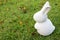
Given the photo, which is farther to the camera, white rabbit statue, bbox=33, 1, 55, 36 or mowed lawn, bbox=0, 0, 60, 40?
mowed lawn, bbox=0, 0, 60, 40

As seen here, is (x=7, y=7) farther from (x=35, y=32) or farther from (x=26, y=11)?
(x=35, y=32)

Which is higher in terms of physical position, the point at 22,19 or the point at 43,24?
the point at 43,24

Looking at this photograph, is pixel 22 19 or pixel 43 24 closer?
pixel 43 24

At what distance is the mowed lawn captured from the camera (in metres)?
2.44

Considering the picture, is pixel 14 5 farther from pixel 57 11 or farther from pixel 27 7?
pixel 57 11

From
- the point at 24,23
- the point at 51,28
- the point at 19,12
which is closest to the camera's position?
the point at 51,28

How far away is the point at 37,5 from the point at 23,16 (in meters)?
0.34

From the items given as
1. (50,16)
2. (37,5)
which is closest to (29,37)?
(50,16)

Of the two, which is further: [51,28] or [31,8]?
[31,8]

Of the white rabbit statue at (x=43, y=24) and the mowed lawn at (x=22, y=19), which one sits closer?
the white rabbit statue at (x=43, y=24)

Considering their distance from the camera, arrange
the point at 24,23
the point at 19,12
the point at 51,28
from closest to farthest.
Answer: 1. the point at 51,28
2. the point at 24,23
3. the point at 19,12

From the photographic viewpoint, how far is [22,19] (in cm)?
271

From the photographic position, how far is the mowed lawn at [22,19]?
8.02ft

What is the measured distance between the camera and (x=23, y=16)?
2.75 m
